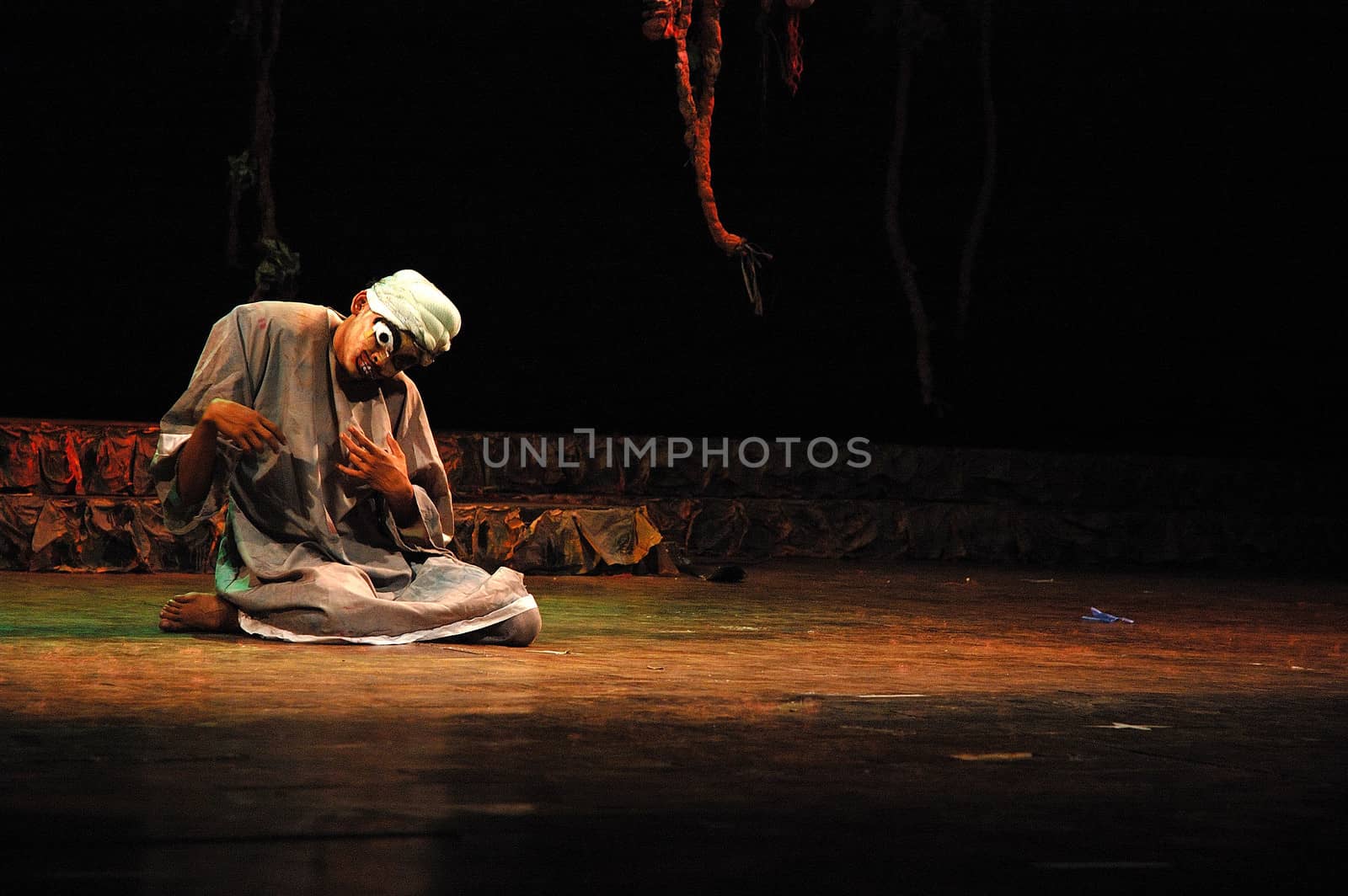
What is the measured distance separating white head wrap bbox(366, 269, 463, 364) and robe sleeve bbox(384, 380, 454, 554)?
0.22 metres

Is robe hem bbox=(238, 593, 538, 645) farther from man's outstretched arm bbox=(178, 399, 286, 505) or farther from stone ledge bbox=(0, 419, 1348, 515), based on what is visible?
stone ledge bbox=(0, 419, 1348, 515)

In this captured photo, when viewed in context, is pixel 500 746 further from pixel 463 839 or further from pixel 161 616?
pixel 161 616

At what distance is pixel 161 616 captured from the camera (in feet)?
15.4

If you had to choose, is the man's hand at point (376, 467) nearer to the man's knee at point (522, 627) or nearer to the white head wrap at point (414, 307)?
the white head wrap at point (414, 307)

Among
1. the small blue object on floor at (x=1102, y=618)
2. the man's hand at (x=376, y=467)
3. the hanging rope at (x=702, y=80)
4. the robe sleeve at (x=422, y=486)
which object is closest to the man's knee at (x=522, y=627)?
the robe sleeve at (x=422, y=486)

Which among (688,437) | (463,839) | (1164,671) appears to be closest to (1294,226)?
(688,437)

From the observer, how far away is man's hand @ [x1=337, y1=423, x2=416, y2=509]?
448 centimetres

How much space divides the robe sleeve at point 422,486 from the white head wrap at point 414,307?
0.74ft

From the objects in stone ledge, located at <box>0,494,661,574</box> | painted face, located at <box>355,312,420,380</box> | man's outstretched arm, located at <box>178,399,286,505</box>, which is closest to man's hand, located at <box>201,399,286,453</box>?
man's outstretched arm, located at <box>178,399,286,505</box>

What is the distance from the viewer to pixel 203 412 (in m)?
4.49

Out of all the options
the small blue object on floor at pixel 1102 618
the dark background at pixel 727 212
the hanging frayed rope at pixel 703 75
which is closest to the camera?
the small blue object on floor at pixel 1102 618

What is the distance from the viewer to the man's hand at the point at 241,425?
4.37 m

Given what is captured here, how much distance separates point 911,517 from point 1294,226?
9.40ft

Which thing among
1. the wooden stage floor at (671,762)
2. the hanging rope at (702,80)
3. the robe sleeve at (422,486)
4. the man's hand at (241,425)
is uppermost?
the hanging rope at (702,80)
